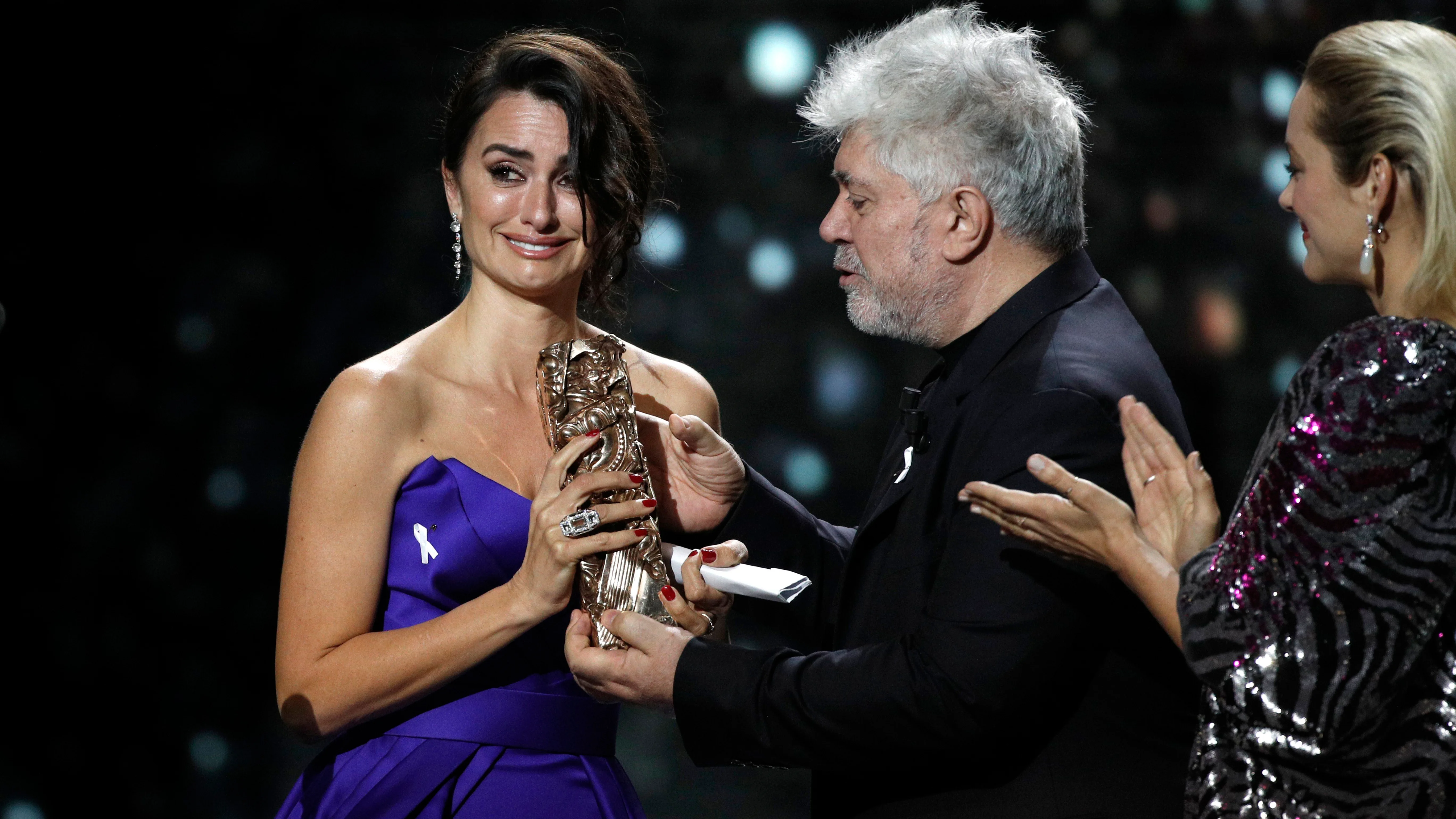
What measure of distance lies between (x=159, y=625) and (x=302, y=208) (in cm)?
120

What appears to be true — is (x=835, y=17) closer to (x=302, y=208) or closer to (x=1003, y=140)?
(x=302, y=208)

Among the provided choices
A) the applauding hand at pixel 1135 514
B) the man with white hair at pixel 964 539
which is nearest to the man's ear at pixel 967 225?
the man with white hair at pixel 964 539

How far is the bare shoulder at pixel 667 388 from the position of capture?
84.8 inches

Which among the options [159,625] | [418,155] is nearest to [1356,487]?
[418,155]

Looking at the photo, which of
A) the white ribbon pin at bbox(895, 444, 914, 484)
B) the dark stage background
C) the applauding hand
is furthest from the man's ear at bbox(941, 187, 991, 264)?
the dark stage background

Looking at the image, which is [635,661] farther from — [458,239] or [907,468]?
[458,239]

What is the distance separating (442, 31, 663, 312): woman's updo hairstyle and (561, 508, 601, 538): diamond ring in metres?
0.52

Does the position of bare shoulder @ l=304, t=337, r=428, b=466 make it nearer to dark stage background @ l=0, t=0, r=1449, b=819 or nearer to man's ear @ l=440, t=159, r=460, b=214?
man's ear @ l=440, t=159, r=460, b=214

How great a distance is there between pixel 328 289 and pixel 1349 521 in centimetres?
297

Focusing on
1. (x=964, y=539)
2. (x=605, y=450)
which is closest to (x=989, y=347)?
(x=964, y=539)

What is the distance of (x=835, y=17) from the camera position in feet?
11.6

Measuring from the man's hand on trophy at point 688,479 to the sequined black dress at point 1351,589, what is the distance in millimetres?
889

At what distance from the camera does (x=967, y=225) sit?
68.7 inches

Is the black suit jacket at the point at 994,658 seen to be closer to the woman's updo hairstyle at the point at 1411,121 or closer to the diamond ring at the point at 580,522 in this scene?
the diamond ring at the point at 580,522
